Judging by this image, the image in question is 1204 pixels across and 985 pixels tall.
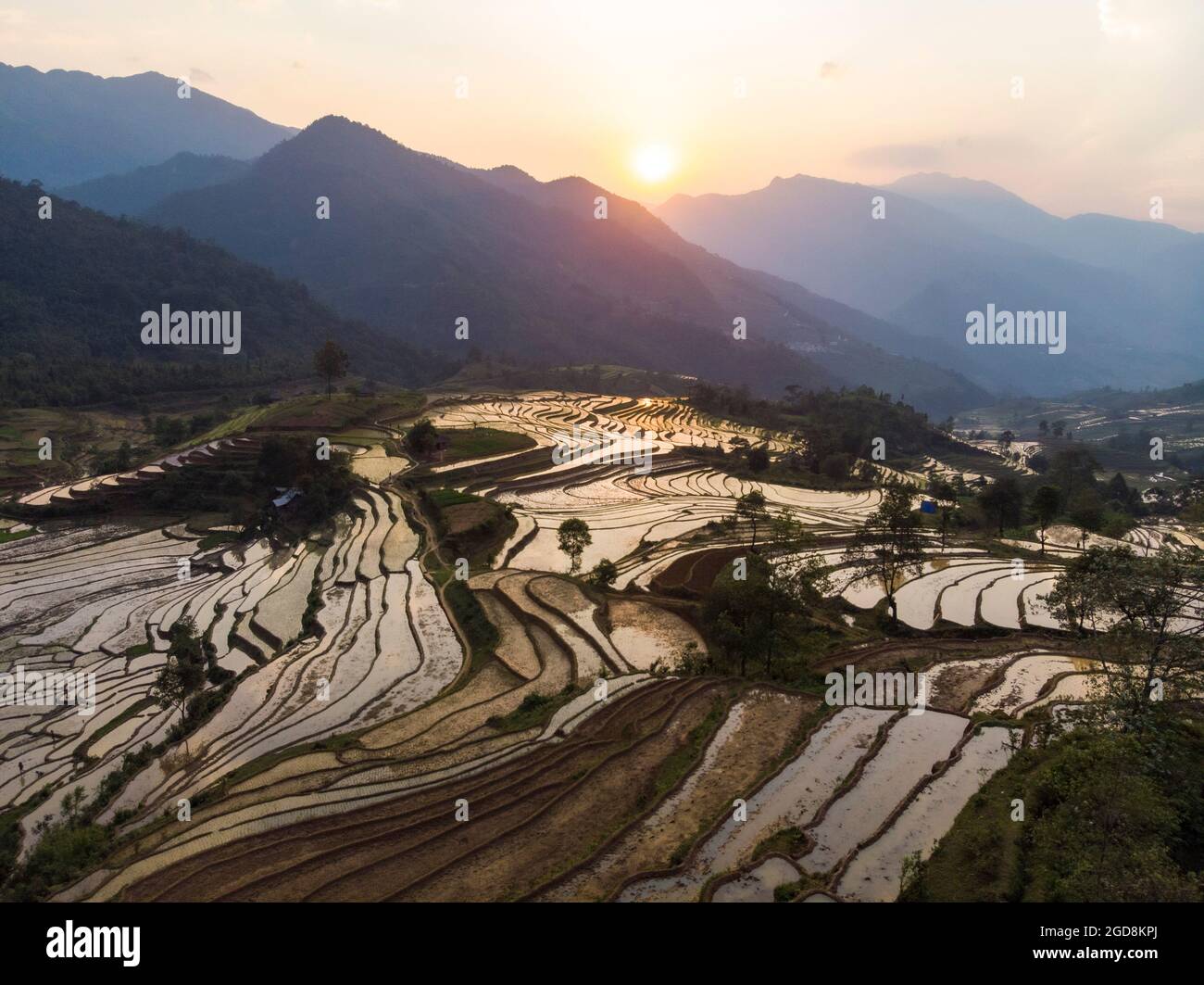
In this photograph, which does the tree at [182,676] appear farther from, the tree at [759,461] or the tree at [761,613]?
the tree at [759,461]

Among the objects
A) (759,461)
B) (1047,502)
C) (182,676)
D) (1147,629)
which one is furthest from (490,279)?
(1147,629)

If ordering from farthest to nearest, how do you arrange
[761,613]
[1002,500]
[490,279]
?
[490,279] < [1002,500] < [761,613]

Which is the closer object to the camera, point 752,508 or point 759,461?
point 752,508

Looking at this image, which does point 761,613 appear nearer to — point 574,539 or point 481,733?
point 481,733

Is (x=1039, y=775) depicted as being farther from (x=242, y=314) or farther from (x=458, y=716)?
→ (x=242, y=314)

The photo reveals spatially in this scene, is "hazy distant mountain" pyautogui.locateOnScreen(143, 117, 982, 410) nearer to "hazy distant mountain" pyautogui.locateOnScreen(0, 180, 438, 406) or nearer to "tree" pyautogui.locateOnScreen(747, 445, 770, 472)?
"hazy distant mountain" pyautogui.locateOnScreen(0, 180, 438, 406)
